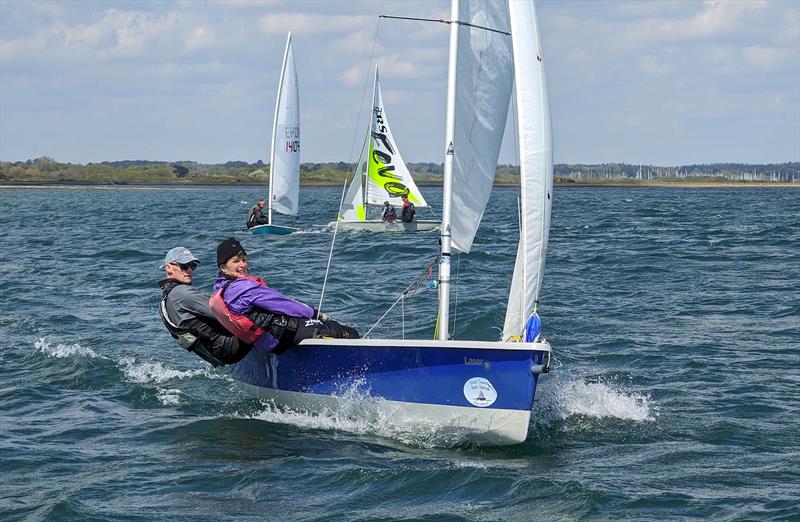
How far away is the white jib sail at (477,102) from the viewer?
8.77 metres

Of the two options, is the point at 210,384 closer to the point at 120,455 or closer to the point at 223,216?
the point at 120,455

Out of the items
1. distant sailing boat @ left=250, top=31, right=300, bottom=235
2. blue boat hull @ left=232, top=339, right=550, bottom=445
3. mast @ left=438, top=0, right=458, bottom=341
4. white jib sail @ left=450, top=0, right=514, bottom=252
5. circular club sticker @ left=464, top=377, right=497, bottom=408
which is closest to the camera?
blue boat hull @ left=232, top=339, right=550, bottom=445

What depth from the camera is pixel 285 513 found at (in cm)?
700

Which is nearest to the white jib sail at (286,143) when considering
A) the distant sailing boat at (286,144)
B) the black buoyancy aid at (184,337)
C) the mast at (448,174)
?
the distant sailing boat at (286,144)

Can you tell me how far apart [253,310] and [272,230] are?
22.8 meters

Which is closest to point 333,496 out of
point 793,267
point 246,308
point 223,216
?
point 246,308

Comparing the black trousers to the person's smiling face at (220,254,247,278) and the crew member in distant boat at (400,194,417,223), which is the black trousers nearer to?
the person's smiling face at (220,254,247,278)

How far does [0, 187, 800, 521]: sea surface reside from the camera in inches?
284

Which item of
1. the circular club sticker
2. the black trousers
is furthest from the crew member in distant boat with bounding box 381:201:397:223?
the circular club sticker

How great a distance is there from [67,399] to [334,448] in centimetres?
331

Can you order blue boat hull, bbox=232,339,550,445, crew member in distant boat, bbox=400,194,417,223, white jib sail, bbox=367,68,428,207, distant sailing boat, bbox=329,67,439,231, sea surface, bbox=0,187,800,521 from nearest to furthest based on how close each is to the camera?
sea surface, bbox=0,187,800,521, blue boat hull, bbox=232,339,550,445, crew member in distant boat, bbox=400,194,417,223, distant sailing boat, bbox=329,67,439,231, white jib sail, bbox=367,68,428,207

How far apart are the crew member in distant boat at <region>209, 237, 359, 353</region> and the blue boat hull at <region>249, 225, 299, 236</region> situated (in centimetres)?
2233

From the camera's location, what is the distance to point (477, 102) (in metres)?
8.88

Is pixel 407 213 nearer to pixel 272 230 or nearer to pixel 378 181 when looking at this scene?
pixel 378 181
